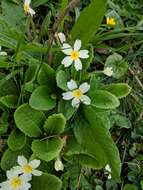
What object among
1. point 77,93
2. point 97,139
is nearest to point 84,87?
point 77,93

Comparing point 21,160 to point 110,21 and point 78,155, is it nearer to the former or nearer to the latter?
point 78,155

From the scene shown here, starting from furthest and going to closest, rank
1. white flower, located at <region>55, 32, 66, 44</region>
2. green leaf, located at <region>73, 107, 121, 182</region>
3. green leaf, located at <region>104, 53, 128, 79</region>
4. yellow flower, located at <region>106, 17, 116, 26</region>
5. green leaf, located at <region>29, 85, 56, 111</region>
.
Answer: yellow flower, located at <region>106, 17, 116, 26</region> < green leaf, located at <region>104, 53, 128, 79</region> < white flower, located at <region>55, 32, 66, 44</region> < green leaf, located at <region>29, 85, 56, 111</region> < green leaf, located at <region>73, 107, 121, 182</region>

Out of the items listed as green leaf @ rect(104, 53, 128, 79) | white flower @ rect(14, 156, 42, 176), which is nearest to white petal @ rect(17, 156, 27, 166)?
white flower @ rect(14, 156, 42, 176)

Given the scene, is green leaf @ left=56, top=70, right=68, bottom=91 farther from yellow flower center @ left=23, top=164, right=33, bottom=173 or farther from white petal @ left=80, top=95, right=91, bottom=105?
yellow flower center @ left=23, top=164, right=33, bottom=173

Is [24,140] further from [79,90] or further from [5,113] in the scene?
[79,90]

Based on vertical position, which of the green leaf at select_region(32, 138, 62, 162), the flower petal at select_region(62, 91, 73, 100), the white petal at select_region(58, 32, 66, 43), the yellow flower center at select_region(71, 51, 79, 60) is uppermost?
the white petal at select_region(58, 32, 66, 43)

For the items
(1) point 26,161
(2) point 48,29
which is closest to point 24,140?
(1) point 26,161

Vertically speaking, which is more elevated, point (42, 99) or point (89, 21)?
point (89, 21)
